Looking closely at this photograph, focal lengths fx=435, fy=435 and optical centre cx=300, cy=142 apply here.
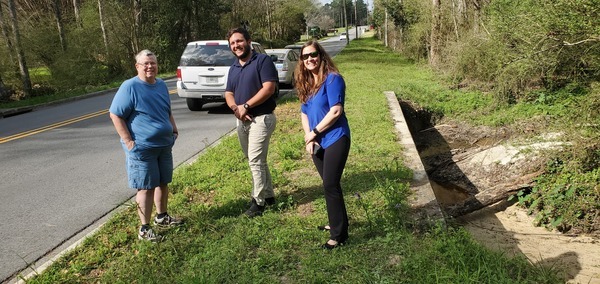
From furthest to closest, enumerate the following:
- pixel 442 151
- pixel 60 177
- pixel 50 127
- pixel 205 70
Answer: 1. pixel 205 70
2. pixel 50 127
3. pixel 442 151
4. pixel 60 177

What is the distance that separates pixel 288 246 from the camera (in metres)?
3.94

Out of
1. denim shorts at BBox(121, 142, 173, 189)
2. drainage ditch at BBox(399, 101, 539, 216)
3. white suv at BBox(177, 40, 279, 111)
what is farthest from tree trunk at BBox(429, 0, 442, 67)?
denim shorts at BBox(121, 142, 173, 189)

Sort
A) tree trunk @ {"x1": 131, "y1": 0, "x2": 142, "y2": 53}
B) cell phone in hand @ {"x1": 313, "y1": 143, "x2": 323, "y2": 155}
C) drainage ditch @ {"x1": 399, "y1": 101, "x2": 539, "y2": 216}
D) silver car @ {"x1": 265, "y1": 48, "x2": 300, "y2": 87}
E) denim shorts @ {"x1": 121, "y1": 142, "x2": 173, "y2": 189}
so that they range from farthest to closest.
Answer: tree trunk @ {"x1": 131, "y1": 0, "x2": 142, "y2": 53} → silver car @ {"x1": 265, "y1": 48, "x2": 300, "y2": 87} → drainage ditch @ {"x1": 399, "y1": 101, "x2": 539, "y2": 216} → denim shorts @ {"x1": 121, "y1": 142, "x2": 173, "y2": 189} → cell phone in hand @ {"x1": 313, "y1": 143, "x2": 323, "y2": 155}

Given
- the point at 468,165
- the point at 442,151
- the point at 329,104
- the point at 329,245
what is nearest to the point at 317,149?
the point at 329,104

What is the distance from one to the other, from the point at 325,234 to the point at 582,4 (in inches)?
202

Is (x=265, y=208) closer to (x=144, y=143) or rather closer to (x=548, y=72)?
(x=144, y=143)

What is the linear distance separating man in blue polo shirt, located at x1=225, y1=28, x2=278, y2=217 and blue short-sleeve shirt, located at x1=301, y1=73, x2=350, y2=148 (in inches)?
33.2

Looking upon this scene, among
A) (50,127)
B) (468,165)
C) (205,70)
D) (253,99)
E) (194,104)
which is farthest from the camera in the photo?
(194,104)

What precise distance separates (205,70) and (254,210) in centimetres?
710

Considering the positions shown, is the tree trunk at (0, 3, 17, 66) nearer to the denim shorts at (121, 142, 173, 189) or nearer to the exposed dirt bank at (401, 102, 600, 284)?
the exposed dirt bank at (401, 102, 600, 284)

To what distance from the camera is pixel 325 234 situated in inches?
162

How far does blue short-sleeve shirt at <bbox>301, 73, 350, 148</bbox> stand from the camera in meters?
3.58

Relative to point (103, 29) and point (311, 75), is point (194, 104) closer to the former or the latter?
point (311, 75)

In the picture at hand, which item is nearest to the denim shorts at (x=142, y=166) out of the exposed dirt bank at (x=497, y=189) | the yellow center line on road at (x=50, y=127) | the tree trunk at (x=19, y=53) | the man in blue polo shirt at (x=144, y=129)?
the man in blue polo shirt at (x=144, y=129)
